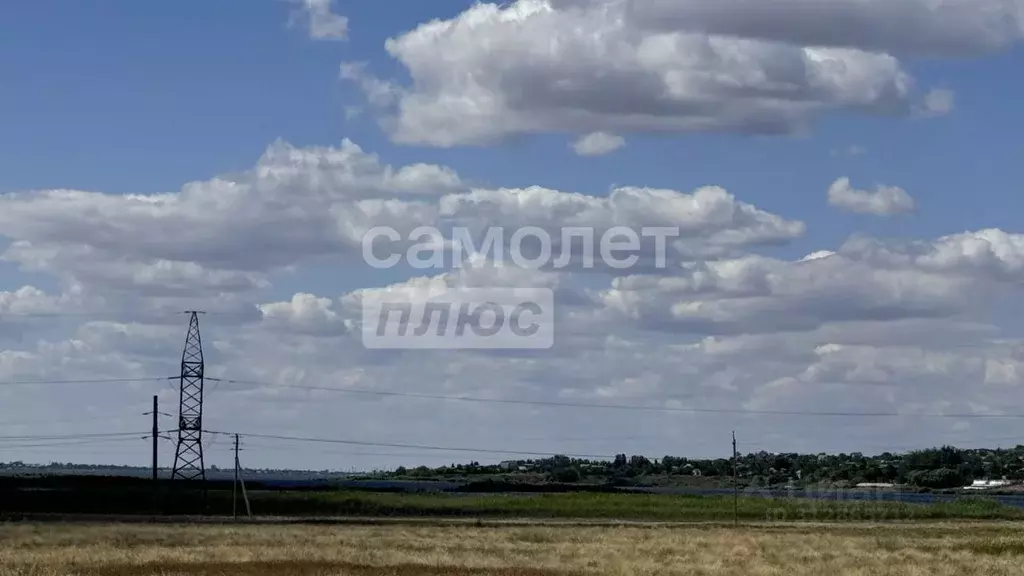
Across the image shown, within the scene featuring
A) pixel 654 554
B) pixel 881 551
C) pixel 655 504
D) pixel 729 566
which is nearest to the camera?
pixel 729 566

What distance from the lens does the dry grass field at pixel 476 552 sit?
52.0 m

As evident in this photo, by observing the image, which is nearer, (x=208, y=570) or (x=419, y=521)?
(x=208, y=570)

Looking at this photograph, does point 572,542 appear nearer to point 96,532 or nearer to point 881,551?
point 881,551

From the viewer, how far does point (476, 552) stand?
63.9 m

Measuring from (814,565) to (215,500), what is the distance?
3325 inches

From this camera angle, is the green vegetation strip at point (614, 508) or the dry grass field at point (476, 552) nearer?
the dry grass field at point (476, 552)

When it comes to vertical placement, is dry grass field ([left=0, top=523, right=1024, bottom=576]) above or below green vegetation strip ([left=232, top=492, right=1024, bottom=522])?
below

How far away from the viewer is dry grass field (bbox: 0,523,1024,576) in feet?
171

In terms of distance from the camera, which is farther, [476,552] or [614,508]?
[614,508]

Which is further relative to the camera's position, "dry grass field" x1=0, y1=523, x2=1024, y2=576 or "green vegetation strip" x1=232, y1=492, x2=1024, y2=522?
"green vegetation strip" x1=232, y1=492, x2=1024, y2=522

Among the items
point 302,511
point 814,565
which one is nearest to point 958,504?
point 302,511

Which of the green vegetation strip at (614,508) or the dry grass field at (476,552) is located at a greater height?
the green vegetation strip at (614,508)

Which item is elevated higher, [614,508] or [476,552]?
[614,508]

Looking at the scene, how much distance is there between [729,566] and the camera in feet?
189
